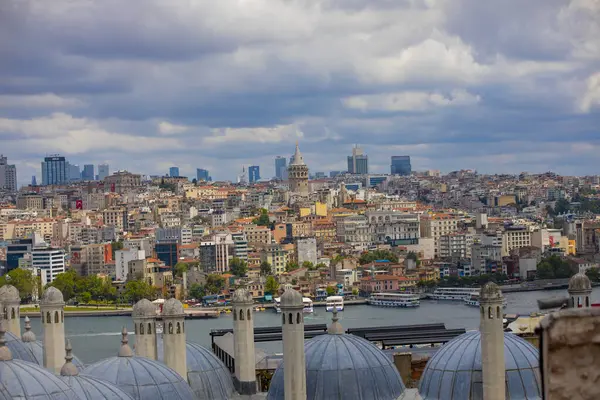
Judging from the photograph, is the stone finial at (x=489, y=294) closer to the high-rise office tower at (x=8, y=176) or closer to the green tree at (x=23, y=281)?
the green tree at (x=23, y=281)

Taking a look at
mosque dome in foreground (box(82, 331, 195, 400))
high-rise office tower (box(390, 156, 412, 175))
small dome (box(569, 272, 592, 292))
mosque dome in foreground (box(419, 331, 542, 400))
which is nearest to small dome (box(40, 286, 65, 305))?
mosque dome in foreground (box(82, 331, 195, 400))

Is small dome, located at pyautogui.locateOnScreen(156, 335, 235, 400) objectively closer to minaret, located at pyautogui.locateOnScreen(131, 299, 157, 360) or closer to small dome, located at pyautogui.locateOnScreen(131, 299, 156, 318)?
minaret, located at pyautogui.locateOnScreen(131, 299, 157, 360)

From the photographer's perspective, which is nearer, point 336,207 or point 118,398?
point 118,398

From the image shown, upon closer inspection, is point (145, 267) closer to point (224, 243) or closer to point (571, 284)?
point (224, 243)

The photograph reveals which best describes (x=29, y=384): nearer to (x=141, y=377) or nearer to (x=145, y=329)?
(x=141, y=377)

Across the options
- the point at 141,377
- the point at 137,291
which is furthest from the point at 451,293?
the point at 141,377

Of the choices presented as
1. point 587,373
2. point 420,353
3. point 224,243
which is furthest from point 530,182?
point 587,373
